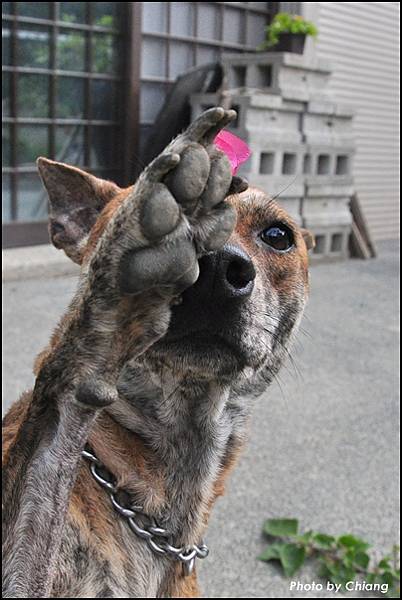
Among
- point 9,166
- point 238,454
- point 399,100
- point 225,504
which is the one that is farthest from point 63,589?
point 399,100

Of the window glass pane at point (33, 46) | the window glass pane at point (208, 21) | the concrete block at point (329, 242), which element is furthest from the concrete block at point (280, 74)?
the window glass pane at point (33, 46)

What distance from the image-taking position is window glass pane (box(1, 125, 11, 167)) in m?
7.36

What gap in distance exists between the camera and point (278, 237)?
2.29 metres

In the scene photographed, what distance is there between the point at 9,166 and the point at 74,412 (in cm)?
631

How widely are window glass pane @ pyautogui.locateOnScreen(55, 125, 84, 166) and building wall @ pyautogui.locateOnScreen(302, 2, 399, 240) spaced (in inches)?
132

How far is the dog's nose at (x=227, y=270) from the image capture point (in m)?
1.61

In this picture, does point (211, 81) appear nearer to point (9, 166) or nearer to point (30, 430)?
point (9, 166)

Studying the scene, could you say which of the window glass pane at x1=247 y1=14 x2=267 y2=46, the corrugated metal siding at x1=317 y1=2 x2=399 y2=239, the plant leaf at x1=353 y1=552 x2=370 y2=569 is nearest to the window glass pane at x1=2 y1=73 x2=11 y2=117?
the window glass pane at x1=247 y1=14 x2=267 y2=46

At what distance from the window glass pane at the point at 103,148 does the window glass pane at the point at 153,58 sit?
2.58 ft

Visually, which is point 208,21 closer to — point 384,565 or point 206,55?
point 206,55

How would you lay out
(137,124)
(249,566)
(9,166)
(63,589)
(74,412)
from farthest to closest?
(137,124), (9,166), (249,566), (63,589), (74,412)

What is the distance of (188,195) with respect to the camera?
4.07 ft

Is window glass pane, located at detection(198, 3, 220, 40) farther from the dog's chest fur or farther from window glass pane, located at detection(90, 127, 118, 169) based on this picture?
the dog's chest fur

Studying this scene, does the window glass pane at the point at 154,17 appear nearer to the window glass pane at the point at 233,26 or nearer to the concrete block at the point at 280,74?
the concrete block at the point at 280,74
